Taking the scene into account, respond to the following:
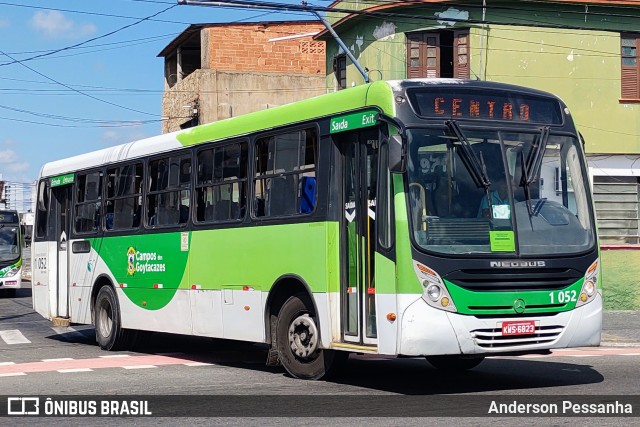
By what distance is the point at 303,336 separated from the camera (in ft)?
40.7

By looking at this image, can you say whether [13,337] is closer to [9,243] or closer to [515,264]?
[515,264]

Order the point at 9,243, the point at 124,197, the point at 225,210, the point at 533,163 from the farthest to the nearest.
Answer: the point at 9,243 → the point at 124,197 → the point at 225,210 → the point at 533,163

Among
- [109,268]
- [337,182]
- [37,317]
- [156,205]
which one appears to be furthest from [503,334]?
[37,317]

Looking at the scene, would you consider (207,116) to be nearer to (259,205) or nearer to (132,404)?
(259,205)

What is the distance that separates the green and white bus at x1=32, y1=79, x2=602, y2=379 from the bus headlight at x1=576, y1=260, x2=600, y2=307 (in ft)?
0.05

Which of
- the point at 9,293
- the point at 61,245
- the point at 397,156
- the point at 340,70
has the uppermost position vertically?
the point at 340,70

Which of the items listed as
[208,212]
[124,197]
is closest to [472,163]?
[208,212]

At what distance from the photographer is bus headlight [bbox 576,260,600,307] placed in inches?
448

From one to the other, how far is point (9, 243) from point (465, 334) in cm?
3027

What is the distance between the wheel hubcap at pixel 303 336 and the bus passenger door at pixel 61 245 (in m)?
7.90

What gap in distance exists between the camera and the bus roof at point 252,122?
1161cm

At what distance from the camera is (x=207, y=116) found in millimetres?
46281

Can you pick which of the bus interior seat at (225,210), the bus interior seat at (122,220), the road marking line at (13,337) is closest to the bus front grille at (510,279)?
the bus interior seat at (225,210)

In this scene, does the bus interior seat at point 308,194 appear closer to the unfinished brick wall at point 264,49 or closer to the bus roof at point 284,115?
the bus roof at point 284,115
